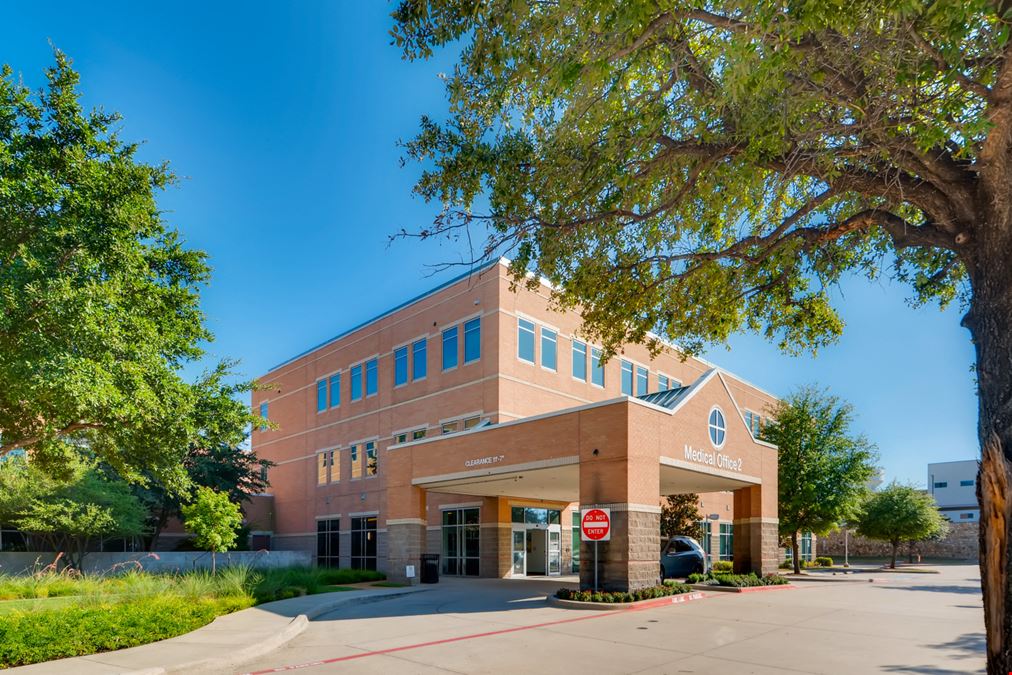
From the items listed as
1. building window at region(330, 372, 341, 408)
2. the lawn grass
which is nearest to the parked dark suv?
the lawn grass

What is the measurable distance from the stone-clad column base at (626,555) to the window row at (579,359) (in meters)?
9.79

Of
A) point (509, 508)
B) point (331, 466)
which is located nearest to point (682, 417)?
point (509, 508)

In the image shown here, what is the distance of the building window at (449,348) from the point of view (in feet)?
117

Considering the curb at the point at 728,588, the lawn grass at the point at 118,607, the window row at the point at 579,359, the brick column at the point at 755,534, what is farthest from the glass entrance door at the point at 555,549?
the lawn grass at the point at 118,607

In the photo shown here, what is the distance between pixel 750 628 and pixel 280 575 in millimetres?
15334

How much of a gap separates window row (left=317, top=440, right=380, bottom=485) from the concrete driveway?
18.7 metres

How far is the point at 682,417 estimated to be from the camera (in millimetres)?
24766

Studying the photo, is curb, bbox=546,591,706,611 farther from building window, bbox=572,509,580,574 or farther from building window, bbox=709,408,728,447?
building window, bbox=572,509,580,574

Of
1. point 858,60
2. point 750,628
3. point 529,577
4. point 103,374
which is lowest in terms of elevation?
point 529,577

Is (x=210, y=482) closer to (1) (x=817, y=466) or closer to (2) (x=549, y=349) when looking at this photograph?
(2) (x=549, y=349)

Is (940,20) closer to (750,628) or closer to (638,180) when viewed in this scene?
(638,180)

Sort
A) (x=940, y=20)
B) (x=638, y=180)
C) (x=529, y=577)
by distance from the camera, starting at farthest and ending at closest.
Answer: (x=529, y=577) < (x=638, y=180) < (x=940, y=20)

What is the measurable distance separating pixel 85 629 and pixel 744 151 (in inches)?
483

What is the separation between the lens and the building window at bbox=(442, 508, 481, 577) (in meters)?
34.3
